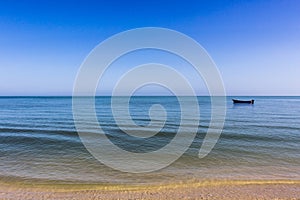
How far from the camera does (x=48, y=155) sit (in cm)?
1184

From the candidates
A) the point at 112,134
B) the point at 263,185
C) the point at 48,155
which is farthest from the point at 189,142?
the point at 48,155

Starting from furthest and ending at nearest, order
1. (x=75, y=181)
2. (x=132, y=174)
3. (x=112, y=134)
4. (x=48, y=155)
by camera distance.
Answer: (x=112, y=134), (x=48, y=155), (x=132, y=174), (x=75, y=181)

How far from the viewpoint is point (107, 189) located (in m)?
7.52

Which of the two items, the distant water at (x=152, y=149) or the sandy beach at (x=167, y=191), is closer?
the sandy beach at (x=167, y=191)

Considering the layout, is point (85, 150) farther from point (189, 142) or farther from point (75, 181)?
point (189, 142)

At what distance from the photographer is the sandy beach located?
666 cm

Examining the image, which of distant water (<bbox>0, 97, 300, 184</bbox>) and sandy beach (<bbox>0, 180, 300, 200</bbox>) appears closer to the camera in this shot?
sandy beach (<bbox>0, 180, 300, 200</bbox>)

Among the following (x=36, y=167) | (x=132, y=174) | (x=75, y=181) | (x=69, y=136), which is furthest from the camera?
(x=69, y=136)

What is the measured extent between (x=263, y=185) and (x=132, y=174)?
15.6ft

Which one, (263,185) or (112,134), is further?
(112,134)

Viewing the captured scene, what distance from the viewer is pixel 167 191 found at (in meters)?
7.13

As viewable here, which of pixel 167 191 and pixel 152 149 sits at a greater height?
pixel 167 191

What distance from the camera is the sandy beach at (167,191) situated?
6.66 m

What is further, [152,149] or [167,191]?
[152,149]
